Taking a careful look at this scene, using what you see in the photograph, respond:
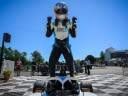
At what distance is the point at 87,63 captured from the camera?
1962 centimetres

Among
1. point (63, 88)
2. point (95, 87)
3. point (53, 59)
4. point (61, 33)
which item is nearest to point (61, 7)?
point (61, 33)

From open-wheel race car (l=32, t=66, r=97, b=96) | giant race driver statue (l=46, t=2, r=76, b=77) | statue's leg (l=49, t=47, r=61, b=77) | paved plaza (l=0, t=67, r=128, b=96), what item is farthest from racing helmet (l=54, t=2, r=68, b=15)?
paved plaza (l=0, t=67, r=128, b=96)

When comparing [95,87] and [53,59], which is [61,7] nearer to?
[53,59]

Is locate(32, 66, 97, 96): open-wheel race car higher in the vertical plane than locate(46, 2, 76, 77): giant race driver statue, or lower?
lower

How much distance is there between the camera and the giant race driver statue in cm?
712

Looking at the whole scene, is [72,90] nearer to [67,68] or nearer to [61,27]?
[67,68]

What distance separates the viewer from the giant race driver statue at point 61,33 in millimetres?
7117

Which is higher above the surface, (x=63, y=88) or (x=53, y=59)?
(x=53, y=59)

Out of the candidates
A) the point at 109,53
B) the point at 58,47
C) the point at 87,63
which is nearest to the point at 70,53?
the point at 58,47

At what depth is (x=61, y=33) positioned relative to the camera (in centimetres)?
730

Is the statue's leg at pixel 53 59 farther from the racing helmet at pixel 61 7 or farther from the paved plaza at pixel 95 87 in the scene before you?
the paved plaza at pixel 95 87

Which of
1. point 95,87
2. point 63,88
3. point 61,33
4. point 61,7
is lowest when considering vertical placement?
point 95,87

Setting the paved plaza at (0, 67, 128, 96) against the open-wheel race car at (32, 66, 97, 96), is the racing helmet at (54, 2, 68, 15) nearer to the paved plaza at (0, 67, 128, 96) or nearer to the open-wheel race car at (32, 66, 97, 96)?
the open-wheel race car at (32, 66, 97, 96)

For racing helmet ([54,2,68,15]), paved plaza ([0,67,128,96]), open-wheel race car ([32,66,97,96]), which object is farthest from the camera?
paved plaza ([0,67,128,96])
